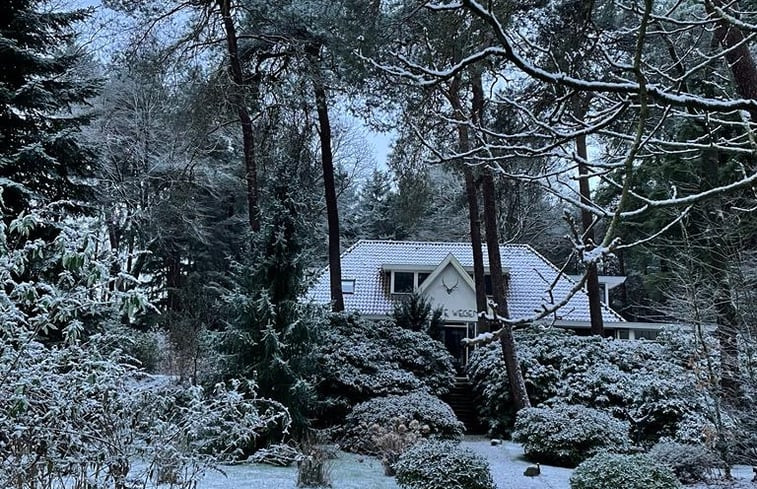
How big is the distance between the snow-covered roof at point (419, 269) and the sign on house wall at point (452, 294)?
60 cm

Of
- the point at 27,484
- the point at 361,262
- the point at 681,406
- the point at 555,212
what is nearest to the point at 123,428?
the point at 27,484

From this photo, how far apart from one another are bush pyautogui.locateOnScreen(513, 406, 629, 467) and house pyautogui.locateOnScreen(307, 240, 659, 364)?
9.34 metres

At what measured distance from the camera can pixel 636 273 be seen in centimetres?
2253

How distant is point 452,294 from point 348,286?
3.50 meters

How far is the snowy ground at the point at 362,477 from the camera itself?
6.07 metres

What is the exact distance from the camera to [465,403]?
494 inches

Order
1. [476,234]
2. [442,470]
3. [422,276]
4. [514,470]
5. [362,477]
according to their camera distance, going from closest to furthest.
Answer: [442,470]
[362,477]
[514,470]
[476,234]
[422,276]

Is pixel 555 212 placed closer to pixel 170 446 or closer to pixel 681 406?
pixel 681 406

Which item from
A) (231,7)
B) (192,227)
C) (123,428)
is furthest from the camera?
(192,227)

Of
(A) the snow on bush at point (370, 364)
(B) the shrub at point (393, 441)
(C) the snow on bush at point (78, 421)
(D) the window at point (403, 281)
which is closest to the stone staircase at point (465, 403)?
(A) the snow on bush at point (370, 364)

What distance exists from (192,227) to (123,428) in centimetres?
1456

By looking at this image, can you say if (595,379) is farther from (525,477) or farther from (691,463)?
(525,477)

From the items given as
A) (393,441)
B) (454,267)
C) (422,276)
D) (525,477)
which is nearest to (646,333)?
(454,267)

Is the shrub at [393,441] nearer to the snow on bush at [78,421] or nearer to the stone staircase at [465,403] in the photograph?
the snow on bush at [78,421]
